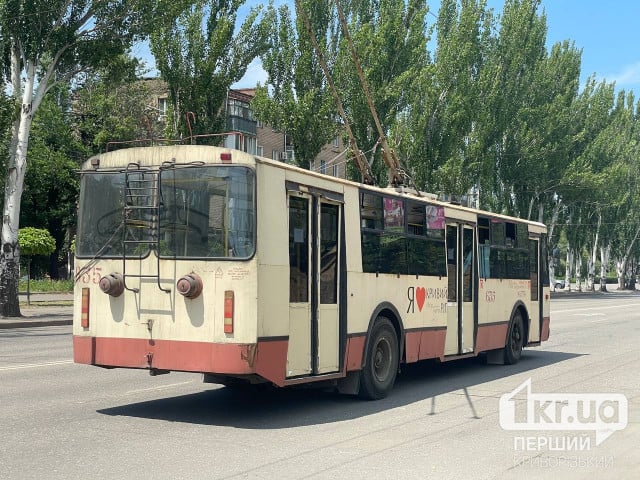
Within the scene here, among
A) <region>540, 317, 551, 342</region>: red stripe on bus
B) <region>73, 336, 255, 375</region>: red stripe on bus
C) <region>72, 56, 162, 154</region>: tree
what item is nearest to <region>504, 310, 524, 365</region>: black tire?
<region>540, 317, 551, 342</region>: red stripe on bus

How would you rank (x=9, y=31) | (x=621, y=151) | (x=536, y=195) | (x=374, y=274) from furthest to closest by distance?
(x=621, y=151) → (x=536, y=195) → (x=9, y=31) → (x=374, y=274)

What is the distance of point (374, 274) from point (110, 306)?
328 cm

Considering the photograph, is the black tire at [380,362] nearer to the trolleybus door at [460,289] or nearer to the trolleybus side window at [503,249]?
the trolleybus door at [460,289]

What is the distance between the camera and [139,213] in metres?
9.34

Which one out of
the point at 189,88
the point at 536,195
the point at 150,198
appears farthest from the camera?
the point at 536,195

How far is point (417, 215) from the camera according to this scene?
1225cm

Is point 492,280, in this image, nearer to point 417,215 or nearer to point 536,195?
point 417,215

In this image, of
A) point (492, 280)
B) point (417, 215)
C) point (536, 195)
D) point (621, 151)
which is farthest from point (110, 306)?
point (621, 151)

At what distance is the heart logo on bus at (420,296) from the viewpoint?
1208 cm

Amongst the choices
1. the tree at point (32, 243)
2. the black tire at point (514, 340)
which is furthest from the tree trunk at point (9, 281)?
the black tire at point (514, 340)

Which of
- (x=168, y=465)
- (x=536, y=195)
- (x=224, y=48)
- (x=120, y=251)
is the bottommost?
(x=168, y=465)

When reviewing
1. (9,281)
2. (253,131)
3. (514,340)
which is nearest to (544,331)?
(514,340)

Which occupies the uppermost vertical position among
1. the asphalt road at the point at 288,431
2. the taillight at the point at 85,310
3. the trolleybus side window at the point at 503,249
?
the trolleybus side window at the point at 503,249

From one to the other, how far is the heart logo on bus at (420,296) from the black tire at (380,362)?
803 millimetres
